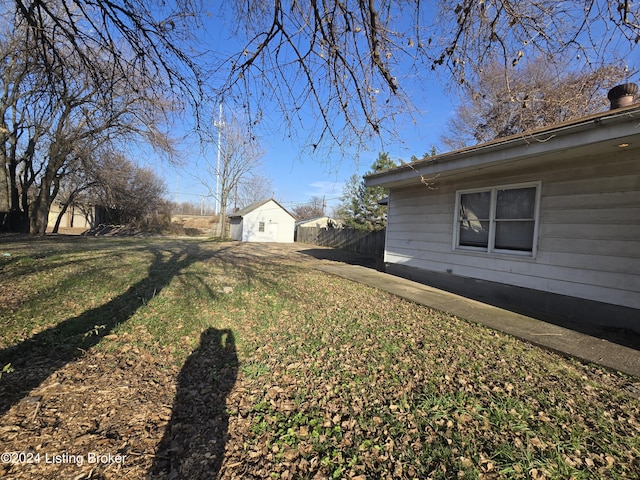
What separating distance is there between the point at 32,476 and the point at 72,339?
2.22 metres

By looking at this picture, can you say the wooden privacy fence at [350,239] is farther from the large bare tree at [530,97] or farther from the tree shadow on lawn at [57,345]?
the tree shadow on lawn at [57,345]

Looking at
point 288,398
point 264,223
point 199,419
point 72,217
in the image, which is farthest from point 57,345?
point 72,217

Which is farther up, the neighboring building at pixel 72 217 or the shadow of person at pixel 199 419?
the neighboring building at pixel 72 217

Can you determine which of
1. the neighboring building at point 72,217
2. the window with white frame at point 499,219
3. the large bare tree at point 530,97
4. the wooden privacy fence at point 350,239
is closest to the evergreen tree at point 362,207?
the wooden privacy fence at point 350,239

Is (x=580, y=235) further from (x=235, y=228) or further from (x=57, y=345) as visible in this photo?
(x=235, y=228)

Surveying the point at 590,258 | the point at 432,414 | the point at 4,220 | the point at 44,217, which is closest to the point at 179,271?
the point at 432,414

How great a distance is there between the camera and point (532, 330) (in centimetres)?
403

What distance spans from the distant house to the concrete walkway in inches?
884

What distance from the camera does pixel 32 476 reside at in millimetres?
1680

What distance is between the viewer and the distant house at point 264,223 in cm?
2753

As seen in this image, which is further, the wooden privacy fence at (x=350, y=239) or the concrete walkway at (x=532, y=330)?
the wooden privacy fence at (x=350, y=239)

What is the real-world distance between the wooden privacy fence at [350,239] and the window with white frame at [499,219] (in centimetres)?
829

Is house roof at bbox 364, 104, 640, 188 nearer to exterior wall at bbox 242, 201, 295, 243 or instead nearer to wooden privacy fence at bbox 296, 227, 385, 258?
wooden privacy fence at bbox 296, 227, 385, 258

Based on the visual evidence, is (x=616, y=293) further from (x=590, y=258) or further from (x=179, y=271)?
(x=179, y=271)
